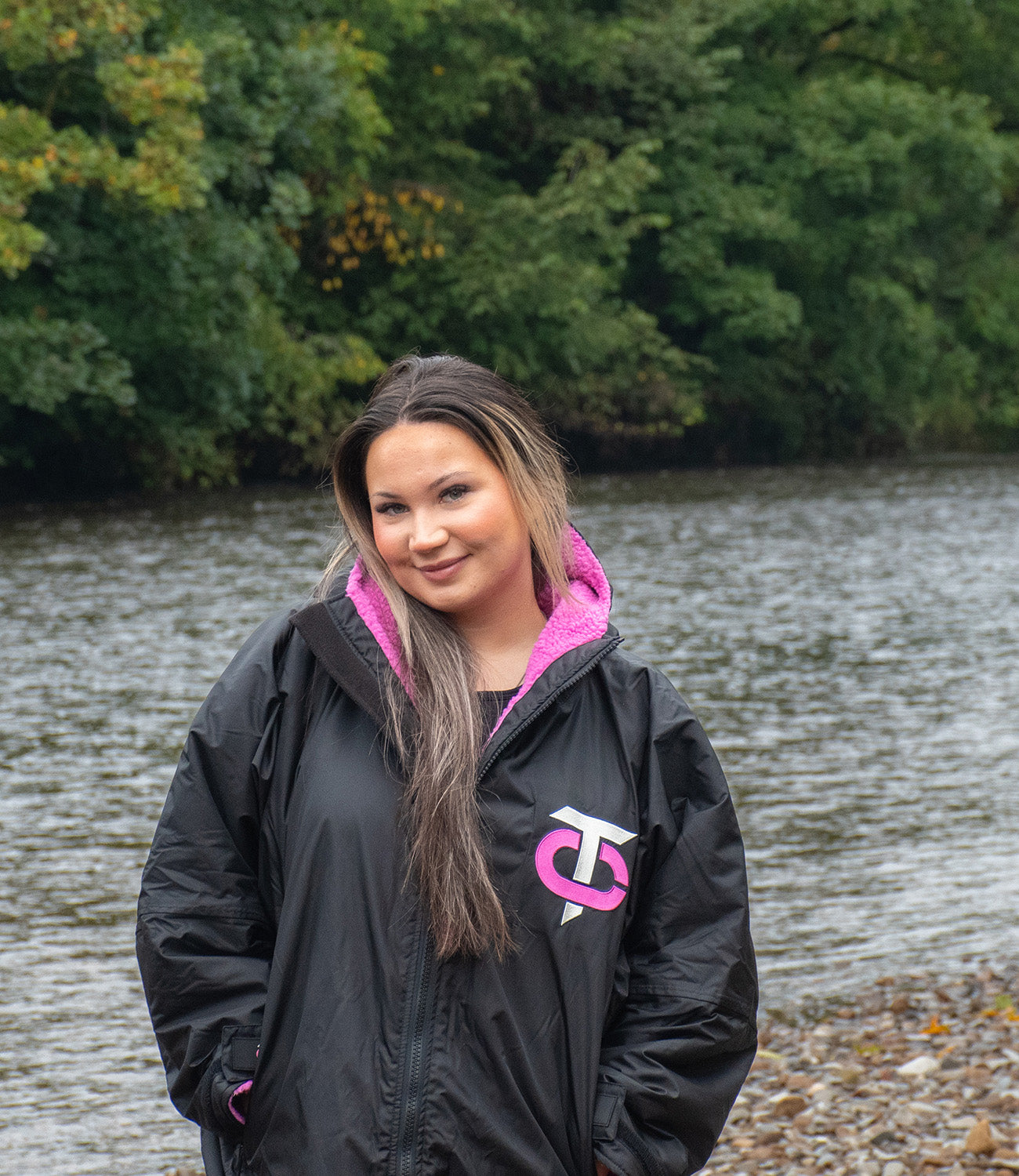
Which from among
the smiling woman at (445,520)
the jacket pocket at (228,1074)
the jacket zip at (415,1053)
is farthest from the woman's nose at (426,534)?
the jacket pocket at (228,1074)

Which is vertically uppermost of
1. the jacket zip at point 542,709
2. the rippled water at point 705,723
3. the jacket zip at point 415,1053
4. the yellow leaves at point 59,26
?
the yellow leaves at point 59,26

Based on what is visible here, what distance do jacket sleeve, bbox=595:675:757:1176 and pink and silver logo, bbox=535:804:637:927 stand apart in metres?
0.09

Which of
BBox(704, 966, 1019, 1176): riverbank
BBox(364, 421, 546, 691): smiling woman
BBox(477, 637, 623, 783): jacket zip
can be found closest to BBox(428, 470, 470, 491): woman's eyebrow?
BBox(364, 421, 546, 691): smiling woman

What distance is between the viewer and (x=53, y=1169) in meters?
4.70

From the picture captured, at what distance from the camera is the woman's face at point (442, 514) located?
7.98ft

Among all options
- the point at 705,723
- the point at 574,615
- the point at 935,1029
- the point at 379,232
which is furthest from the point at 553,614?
the point at 379,232

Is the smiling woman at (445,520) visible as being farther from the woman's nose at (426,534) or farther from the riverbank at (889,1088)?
the riverbank at (889,1088)

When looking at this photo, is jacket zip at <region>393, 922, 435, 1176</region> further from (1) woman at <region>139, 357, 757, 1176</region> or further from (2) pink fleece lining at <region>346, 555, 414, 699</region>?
(2) pink fleece lining at <region>346, 555, 414, 699</region>

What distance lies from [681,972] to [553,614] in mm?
565

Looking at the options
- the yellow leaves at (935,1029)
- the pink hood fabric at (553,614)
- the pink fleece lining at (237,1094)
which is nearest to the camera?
the pink fleece lining at (237,1094)

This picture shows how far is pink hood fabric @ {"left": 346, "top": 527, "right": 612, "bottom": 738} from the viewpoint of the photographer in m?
2.38

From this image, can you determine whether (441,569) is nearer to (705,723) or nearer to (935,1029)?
(935,1029)

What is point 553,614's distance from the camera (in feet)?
8.26

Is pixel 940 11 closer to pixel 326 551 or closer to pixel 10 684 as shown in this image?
pixel 10 684
